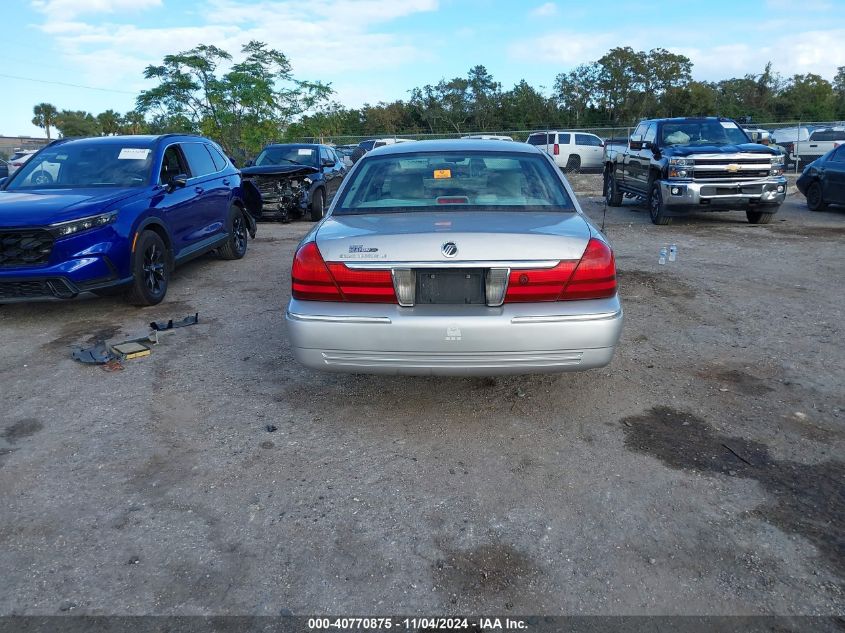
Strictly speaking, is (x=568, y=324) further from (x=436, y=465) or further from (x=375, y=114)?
(x=375, y=114)

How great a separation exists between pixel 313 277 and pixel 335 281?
14 cm

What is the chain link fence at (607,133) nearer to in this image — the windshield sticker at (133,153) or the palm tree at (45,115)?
the windshield sticker at (133,153)

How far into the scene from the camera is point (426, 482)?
3.42 metres

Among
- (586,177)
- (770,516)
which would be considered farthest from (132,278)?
(586,177)

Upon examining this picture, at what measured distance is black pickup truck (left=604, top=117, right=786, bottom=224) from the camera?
11.6 meters

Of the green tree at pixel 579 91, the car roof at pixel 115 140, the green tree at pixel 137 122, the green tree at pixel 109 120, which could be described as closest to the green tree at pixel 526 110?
the green tree at pixel 579 91

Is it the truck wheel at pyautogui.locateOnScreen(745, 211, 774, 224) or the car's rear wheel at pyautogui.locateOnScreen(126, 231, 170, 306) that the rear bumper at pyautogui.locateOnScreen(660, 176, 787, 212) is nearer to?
the truck wheel at pyautogui.locateOnScreen(745, 211, 774, 224)

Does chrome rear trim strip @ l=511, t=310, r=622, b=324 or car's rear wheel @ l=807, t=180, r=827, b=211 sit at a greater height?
chrome rear trim strip @ l=511, t=310, r=622, b=324

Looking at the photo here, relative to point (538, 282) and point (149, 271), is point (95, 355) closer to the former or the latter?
point (149, 271)

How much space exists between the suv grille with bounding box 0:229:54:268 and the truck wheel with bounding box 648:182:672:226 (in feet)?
33.0

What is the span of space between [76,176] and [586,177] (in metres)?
20.0

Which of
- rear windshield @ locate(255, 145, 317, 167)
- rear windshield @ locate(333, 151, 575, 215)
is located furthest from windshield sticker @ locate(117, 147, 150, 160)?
rear windshield @ locate(255, 145, 317, 167)

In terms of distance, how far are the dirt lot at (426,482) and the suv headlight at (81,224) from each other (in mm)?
963

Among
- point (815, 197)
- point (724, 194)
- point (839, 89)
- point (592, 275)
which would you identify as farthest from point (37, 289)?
point (839, 89)
